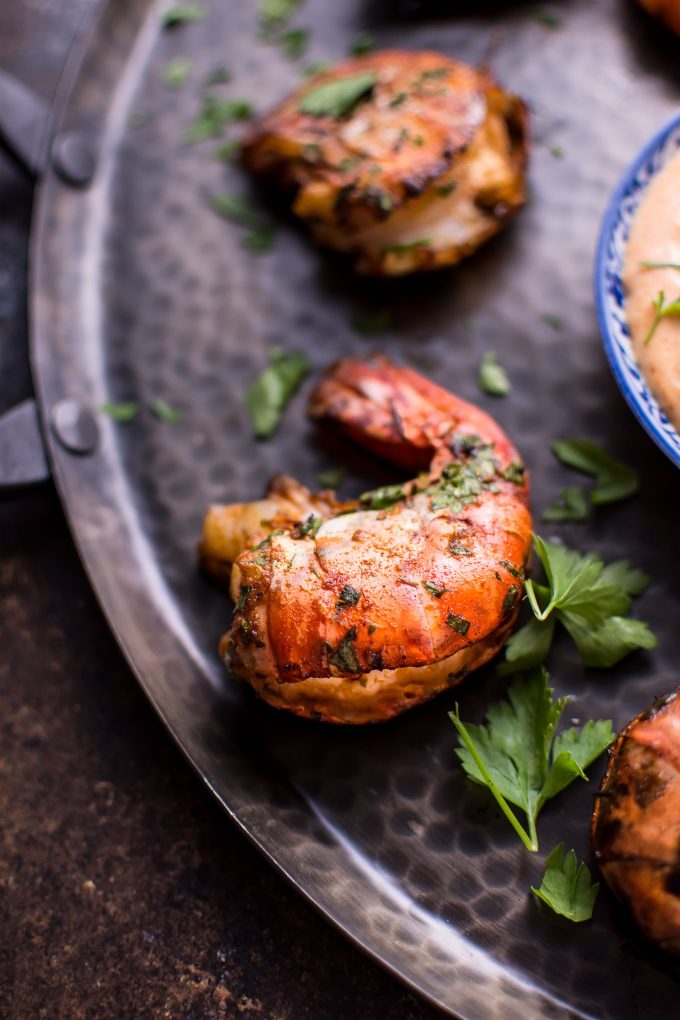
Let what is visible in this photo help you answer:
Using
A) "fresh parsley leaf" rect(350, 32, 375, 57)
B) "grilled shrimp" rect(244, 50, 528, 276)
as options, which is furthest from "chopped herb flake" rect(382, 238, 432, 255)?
"fresh parsley leaf" rect(350, 32, 375, 57)

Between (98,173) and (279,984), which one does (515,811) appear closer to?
(279,984)

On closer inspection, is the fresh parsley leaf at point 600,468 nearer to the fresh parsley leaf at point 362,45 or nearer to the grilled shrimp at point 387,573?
the grilled shrimp at point 387,573

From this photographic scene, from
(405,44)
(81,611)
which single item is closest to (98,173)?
(405,44)

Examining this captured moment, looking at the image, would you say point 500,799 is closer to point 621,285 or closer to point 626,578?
point 626,578

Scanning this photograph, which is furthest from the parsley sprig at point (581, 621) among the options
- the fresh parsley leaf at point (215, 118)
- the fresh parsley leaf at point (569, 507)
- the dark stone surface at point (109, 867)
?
the fresh parsley leaf at point (215, 118)

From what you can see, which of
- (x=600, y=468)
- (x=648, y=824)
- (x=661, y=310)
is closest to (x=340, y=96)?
(x=661, y=310)
